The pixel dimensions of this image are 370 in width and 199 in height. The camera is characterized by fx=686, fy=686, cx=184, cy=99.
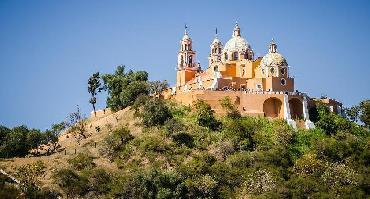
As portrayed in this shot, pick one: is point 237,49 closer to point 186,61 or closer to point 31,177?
point 186,61

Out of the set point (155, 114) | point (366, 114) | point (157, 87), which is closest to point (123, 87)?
point (157, 87)

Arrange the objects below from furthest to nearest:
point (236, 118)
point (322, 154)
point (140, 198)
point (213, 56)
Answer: point (213, 56) → point (236, 118) → point (322, 154) → point (140, 198)

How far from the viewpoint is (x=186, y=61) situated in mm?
82312

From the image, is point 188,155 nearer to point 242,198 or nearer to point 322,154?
point 242,198

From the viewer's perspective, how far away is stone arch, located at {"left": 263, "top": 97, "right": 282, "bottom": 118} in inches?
2813

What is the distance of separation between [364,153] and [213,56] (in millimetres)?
24147

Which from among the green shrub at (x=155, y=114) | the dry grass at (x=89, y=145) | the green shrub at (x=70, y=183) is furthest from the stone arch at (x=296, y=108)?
the green shrub at (x=70, y=183)

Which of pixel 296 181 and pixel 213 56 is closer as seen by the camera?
pixel 296 181

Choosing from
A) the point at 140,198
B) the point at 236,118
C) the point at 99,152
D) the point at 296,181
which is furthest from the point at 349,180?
the point at 99,152

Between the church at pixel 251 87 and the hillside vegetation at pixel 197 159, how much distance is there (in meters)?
1.22

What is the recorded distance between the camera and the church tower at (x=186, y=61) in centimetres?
8125

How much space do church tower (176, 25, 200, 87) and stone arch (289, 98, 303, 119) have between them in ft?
45.8

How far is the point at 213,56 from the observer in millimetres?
83000

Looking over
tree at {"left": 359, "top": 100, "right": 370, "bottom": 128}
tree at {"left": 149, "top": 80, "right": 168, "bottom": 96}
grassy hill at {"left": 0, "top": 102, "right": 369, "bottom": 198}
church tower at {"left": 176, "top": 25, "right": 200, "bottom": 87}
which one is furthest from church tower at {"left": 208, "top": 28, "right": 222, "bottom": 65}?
tree at {"left": 359, "top": 100, "right": 370, "bottom": 128}
